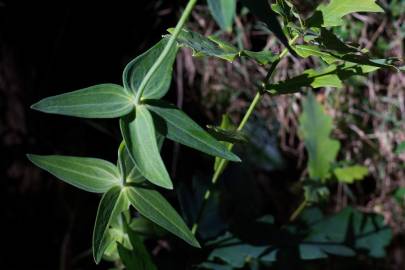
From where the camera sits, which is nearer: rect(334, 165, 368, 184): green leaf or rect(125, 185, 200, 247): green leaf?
rect(125, 185, 200, 247): green leaf

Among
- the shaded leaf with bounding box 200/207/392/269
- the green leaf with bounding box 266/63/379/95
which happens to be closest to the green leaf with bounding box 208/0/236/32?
the green leaf with bounding box 266/63/379/95

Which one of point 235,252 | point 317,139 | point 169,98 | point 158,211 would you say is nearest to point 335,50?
point 158,211

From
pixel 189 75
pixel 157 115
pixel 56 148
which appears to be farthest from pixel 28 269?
pixel 157 115

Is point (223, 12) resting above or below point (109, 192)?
above

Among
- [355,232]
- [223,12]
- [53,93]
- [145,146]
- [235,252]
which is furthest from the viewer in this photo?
[53,93]

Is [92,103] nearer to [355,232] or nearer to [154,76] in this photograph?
[154,76]

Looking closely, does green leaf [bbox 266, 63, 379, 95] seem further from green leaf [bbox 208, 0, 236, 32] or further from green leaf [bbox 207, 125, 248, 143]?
green leaf [bbox 208, 0, 236, 32]
